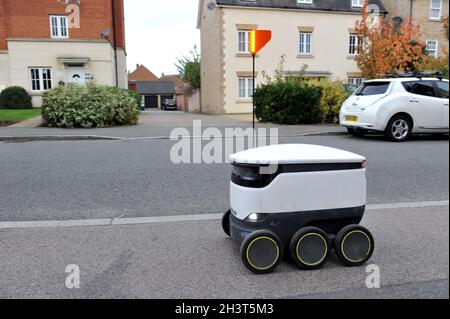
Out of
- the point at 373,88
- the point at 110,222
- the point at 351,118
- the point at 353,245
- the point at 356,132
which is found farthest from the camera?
the point at 356,132

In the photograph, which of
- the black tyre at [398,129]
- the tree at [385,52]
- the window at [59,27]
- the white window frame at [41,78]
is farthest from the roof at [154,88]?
the black tyre at [398,129]

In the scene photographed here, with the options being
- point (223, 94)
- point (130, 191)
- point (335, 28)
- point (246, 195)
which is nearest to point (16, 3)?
point (223, 94)

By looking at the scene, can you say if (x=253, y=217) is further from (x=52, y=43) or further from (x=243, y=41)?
(x=52, y=43)

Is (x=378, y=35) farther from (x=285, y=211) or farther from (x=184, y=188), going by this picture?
(x=285, y=211)

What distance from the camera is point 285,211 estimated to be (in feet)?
10.6

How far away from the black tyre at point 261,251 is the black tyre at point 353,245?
0.51 metres

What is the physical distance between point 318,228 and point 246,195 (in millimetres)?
662

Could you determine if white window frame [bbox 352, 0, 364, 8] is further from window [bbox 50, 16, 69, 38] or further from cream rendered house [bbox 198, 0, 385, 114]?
window [bbox 50, 16, 69, 38]

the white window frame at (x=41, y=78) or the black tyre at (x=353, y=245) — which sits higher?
the white window frame at (x=41, y=78)

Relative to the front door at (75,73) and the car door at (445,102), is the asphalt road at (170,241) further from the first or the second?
the front door at (75,73)

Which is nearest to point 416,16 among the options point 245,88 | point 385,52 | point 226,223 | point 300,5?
point 300,5

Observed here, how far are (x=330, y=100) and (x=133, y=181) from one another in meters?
11.6

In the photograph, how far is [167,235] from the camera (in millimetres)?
4145

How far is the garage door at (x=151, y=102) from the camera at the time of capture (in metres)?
72.6
